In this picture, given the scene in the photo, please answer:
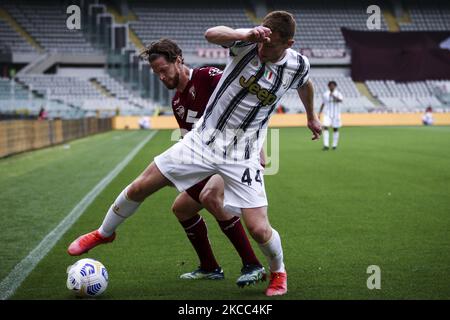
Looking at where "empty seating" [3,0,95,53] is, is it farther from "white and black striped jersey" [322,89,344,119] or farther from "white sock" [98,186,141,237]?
"white sock" [98,186,141,237]

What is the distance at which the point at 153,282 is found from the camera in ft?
17.8

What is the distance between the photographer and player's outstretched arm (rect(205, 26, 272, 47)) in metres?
4.46

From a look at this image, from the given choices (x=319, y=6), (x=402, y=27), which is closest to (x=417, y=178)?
(x=319, y=6)

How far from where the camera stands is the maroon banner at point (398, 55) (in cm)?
5666

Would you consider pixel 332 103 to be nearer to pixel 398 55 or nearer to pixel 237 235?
pixel 237 235

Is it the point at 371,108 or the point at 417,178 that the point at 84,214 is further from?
the point at 371,108

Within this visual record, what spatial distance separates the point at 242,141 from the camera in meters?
5.09

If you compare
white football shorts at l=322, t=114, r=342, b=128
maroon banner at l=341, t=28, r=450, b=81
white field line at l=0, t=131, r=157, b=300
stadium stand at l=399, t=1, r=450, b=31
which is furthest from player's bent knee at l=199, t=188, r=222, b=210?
stadium stand at l=399, t=1, r=450, b=31

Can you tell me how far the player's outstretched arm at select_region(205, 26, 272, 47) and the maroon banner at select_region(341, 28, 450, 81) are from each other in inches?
2099

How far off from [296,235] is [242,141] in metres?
2.57

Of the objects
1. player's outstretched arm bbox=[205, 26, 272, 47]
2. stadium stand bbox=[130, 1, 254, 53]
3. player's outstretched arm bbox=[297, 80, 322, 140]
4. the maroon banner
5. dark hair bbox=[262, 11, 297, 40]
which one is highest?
stadium stand bbox=[130, 1, 254, 53]
